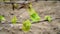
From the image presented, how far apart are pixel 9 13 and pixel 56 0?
1011 millimetres

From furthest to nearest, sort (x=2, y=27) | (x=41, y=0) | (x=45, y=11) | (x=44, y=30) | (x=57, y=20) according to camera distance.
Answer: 1. (x=41, y=0)
2. (x=45, y=11)
3. (x=57, y=20)
4. (x=44, y=30)
5. (x=2, y=27)

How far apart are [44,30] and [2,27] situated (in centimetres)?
42

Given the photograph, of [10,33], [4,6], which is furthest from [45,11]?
[10,33]

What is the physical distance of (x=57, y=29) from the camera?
5.91 ft

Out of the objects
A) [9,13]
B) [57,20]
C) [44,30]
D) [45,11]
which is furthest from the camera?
[45,11]

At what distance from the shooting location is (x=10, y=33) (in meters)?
A: 1.65

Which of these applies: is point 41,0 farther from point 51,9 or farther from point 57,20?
point 57,20

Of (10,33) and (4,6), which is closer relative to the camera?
(10,33)

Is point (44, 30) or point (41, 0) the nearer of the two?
point (44, 30)

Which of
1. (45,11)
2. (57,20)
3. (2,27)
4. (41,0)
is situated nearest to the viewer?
(2,27)

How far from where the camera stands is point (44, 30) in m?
1.77

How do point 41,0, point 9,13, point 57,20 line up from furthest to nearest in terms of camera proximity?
point 41,0 → point 9,13 → point 57,20

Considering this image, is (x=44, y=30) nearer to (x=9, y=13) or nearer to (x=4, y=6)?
(x=9, y=13)

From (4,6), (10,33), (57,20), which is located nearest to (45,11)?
(57,20)
